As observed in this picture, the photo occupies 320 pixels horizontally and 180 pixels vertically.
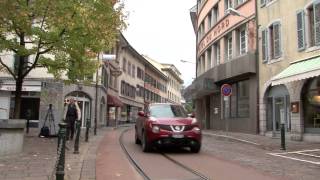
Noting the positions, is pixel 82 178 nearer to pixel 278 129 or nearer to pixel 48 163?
pixel 48 163

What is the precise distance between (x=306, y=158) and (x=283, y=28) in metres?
10.9

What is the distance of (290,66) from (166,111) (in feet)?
29.4

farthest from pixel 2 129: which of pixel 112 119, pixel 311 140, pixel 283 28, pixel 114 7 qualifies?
pixel 112 119

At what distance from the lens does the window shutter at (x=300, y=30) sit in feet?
73.7

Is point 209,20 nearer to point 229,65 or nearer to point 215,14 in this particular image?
point 215,14

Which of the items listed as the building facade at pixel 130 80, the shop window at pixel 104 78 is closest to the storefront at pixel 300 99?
the shop window at pixel 104 78

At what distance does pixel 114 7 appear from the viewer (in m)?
19.5

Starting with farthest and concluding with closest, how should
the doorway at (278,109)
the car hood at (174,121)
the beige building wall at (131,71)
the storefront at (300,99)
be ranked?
the beige building wall at (131,71), the doorway at (278,109), the storefront at (300,99), the car hood at (174,121)

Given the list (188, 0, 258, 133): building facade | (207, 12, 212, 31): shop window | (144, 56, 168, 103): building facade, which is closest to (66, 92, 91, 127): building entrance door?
(188, 0, 258, 133): building facade

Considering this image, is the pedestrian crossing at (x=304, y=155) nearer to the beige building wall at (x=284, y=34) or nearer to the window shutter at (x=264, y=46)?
the beige building wall at (x=284, y=34)

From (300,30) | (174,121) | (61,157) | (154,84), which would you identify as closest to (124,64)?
(154,84)

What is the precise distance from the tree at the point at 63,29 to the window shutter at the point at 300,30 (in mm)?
8563

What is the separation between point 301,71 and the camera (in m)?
19.9

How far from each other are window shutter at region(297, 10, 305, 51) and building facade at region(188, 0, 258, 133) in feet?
17.1
